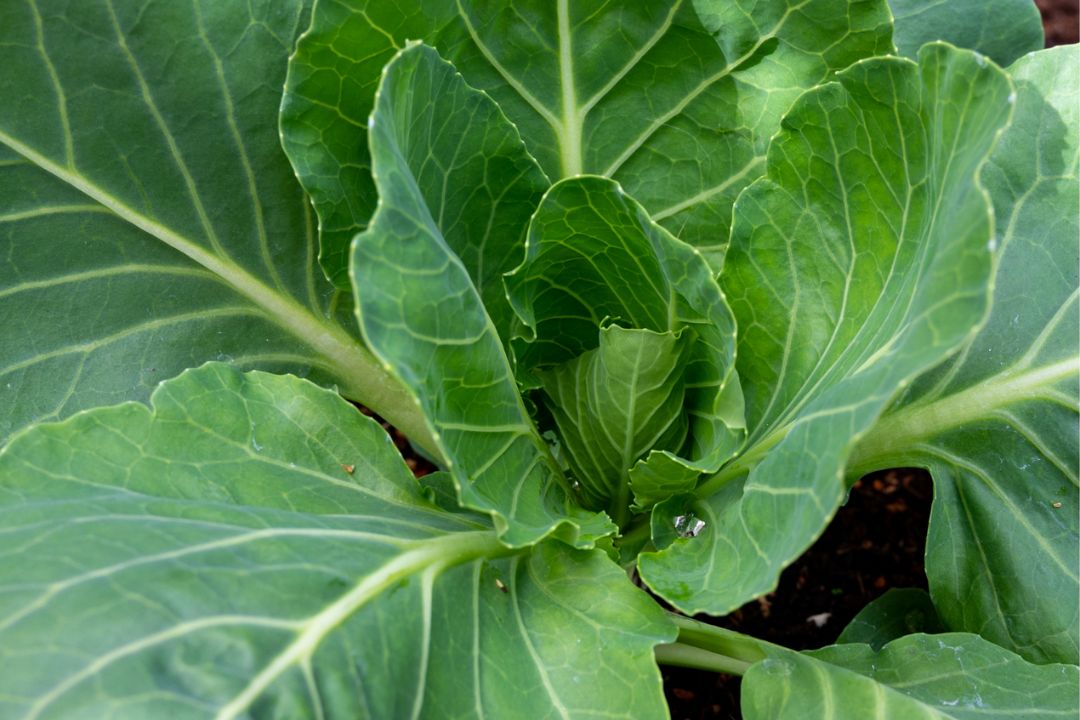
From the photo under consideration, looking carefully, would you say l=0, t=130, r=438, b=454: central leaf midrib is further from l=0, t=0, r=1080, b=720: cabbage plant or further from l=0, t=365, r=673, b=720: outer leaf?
l=0, t=365, r=673, b=720: outer leaf

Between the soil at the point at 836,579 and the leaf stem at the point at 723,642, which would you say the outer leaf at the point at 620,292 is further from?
the soil at the point at 836,579

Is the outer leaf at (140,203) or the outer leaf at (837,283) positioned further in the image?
the outer leaf at (140,203)

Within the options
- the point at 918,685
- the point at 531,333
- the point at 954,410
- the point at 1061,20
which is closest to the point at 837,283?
the point at 954,410

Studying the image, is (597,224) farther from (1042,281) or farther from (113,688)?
(113,688)

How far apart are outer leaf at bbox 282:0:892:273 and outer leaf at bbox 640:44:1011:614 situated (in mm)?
191

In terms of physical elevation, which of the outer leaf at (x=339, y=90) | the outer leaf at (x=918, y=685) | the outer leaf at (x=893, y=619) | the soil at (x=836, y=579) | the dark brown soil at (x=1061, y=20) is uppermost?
the outer leaf at (x=339, y=90)

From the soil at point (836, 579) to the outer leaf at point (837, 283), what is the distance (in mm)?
598

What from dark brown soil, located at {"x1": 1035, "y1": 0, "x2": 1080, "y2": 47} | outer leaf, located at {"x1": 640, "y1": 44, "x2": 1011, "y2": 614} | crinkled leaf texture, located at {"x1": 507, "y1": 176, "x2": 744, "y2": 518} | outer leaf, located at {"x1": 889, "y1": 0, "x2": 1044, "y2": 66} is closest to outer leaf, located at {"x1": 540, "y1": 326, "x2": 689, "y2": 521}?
crinkled leaf texture, located at {"x1": 507, "y1": 176, "x2": 744, "y2": 518}

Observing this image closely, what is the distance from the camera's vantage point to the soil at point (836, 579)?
1824mm

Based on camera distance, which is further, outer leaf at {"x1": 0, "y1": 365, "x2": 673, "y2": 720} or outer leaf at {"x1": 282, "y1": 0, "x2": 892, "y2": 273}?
outer leaf at {"x1": 282, "y1": 0, "x2": 892, "y2": 273}

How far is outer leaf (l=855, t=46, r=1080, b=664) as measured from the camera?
1274mm

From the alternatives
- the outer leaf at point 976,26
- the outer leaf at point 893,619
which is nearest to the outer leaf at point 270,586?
the outer leaf at point 893,619

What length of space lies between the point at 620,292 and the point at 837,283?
0.30 m

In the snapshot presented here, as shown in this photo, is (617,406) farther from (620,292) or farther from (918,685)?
(918,685)
